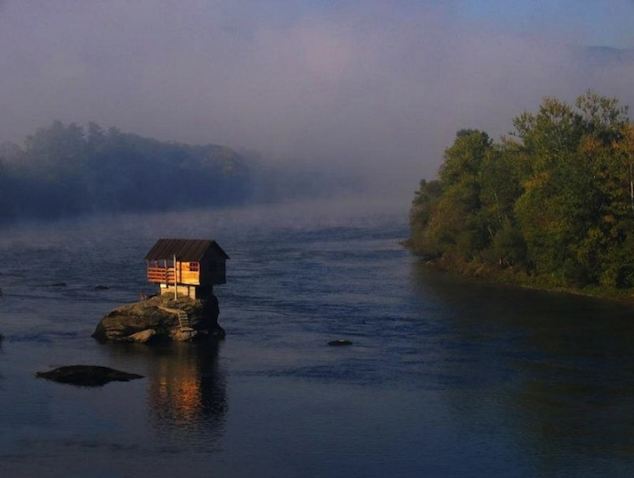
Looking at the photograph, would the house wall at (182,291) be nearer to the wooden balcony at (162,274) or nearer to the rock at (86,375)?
the wooden balcony at (162,274)

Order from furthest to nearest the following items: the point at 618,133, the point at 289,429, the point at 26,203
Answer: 1. the point at 26,203
2. the point at 618,133
3. the point at 289,429

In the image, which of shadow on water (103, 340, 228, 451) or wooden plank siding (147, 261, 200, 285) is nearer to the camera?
shadow on water (103, 340, 228, 451)

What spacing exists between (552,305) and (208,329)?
78.0 ft

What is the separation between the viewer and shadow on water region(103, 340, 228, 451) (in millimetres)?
34844

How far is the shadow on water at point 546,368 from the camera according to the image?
3462 centimetres

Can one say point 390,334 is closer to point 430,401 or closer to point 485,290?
point 430,401

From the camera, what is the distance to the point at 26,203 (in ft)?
522

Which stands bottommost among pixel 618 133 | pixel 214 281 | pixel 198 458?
pixel 198 458

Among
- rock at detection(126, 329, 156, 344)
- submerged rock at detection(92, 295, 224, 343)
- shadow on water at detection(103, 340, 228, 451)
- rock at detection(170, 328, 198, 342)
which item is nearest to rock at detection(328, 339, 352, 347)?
shadow on water at detection(103, 340, 228, 451)

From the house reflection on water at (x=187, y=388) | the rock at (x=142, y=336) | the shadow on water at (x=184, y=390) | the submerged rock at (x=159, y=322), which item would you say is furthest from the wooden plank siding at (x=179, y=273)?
the house reflection on water at (x=187, y=388)

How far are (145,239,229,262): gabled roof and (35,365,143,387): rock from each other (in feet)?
36.5

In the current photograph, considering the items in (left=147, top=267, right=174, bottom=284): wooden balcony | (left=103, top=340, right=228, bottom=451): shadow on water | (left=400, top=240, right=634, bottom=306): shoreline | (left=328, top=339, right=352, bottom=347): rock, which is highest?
(left=147, top=267, right=174, bottom=284): wooden balcony

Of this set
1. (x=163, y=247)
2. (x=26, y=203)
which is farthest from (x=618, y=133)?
(x=26, y=203)

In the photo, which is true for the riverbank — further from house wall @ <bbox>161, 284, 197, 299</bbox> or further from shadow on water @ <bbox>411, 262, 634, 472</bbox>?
house wall @ <bbox>161, 284, 197, 299</bbox>
